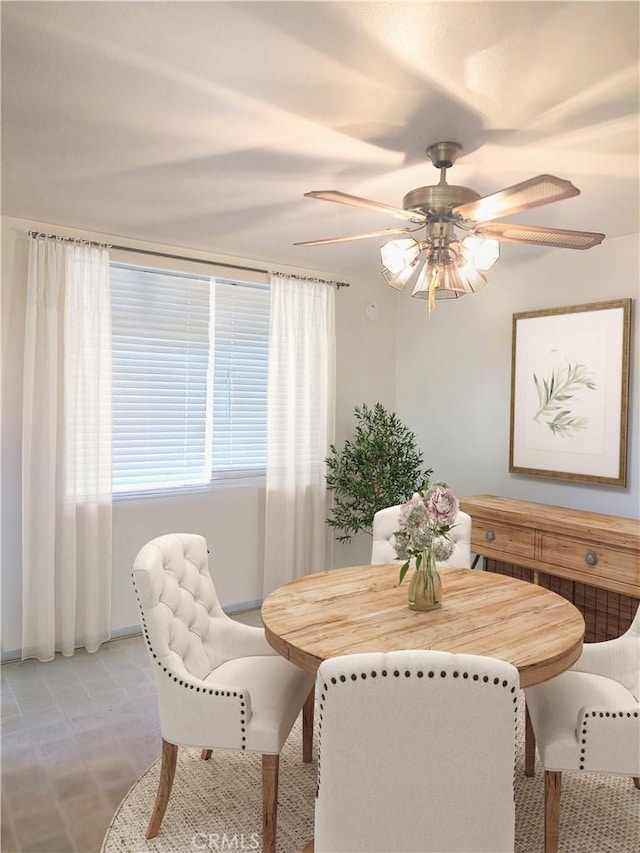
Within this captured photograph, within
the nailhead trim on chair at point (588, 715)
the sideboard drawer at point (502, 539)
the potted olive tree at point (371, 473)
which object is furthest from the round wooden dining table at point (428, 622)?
the potted olive tree at point (371, 473)

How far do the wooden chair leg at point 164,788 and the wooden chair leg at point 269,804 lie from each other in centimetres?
36

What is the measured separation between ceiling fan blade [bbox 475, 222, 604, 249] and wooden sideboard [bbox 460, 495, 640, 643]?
1.61m

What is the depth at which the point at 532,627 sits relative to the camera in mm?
1958

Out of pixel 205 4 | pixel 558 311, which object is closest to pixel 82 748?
pixel 205 4

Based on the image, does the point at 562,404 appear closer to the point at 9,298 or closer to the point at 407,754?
the point at 407,754

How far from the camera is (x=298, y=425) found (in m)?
4.36

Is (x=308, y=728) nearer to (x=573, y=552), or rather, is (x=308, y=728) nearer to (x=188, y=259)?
(x=573, y=552)

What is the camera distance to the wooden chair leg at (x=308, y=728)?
2416 mm

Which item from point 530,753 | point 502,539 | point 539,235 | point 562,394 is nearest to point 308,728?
point 530,753

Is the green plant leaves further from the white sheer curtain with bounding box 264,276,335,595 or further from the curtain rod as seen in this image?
the curtain rod

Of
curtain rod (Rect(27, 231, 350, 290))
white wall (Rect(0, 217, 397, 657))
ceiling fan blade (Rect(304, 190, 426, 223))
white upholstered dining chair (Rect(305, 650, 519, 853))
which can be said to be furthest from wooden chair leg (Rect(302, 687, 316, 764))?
curtain rod (Rect(27, 231, 350, 290))

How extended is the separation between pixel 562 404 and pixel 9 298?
3399 millimetres
